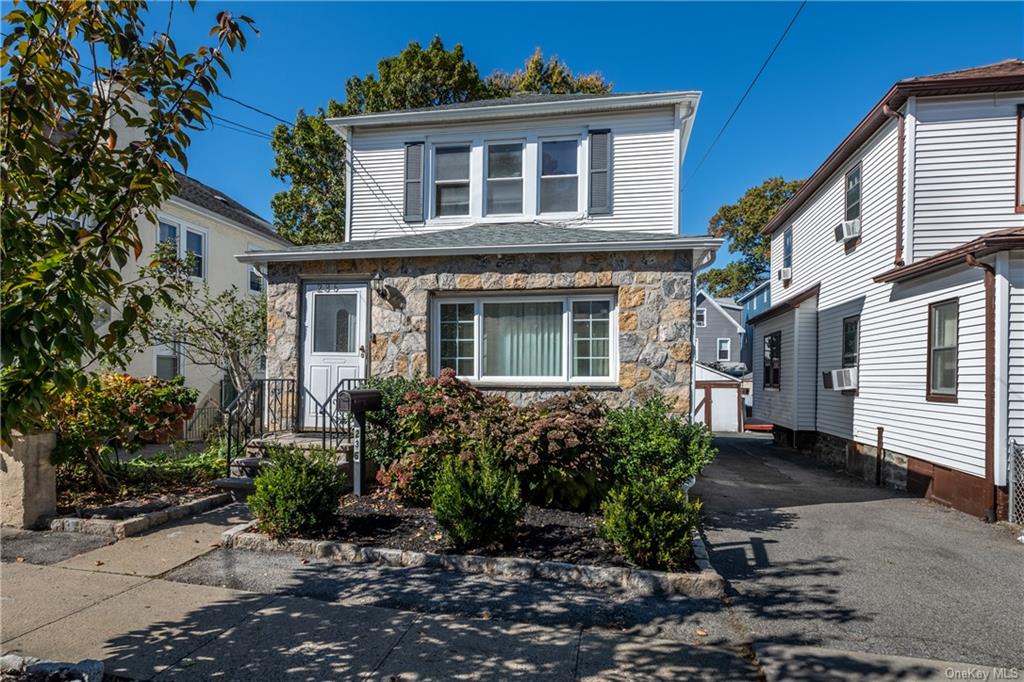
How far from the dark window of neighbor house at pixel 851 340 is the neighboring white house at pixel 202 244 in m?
13.2

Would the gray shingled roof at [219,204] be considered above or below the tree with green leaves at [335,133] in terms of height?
below

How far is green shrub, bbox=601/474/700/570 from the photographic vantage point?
4.35 m

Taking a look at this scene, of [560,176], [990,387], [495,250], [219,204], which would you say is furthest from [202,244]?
[990,387]

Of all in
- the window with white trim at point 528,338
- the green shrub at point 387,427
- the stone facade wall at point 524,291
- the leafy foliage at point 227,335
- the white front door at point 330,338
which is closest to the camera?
the green shrub at point 387,427

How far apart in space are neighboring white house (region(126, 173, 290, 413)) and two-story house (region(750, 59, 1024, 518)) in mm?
13219

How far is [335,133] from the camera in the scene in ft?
56.3

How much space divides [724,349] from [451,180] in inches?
961

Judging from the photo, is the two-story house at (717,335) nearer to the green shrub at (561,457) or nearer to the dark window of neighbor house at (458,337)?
the dark window of neighbor house at (458,337)

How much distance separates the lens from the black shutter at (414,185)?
32.7 feet

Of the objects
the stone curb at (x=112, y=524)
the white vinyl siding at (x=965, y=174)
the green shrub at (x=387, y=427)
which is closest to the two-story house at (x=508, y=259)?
the green shrub at (x=387, y=427)

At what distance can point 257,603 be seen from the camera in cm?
401

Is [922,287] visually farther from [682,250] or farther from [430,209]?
[430,209]

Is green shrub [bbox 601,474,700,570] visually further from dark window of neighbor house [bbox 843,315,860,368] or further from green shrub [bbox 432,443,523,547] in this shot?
dark window of neighbor house [bbox 843,315,860,368]

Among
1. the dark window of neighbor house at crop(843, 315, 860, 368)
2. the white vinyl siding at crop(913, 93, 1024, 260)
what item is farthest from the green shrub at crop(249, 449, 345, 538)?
the dark window of neighbor house at crop(843, 315, 860, 368)
